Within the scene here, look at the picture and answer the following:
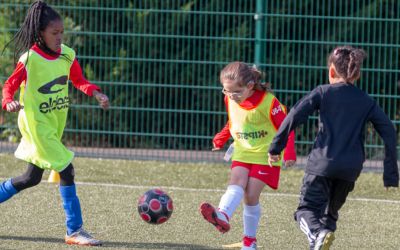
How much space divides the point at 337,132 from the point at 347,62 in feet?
1.46

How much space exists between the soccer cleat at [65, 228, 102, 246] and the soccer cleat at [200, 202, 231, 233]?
98 cm

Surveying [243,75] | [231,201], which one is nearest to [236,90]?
[243,75]

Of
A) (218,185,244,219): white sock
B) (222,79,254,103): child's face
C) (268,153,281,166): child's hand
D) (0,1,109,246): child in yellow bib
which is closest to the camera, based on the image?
(268,153,281,166): child's hand

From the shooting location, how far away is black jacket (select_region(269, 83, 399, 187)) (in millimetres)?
6488

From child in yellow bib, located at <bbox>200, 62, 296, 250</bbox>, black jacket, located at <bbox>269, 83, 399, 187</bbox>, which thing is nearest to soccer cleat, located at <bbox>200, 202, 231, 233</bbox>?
child in yellow bib, located at <bbox>200, 62, 296, 250</bbox>

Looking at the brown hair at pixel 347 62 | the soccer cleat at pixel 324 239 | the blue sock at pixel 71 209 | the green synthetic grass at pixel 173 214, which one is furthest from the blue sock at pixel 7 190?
the brown hair at pixel 347 62

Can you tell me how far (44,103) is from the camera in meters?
7.48

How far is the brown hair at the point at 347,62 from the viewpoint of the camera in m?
6.59

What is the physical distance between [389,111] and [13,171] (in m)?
4.31

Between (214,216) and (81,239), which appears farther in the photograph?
(81,239)

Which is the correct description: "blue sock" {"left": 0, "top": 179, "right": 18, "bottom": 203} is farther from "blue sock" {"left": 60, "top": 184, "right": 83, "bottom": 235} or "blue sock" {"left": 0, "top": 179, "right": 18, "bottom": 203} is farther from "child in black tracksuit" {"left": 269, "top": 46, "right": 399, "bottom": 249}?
"child in black tracksuit" {"left": 269, "top": 46, "right": 399, "bottom": 249}

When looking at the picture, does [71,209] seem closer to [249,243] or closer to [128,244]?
[128,244]

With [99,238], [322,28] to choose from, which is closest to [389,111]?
[322,28]

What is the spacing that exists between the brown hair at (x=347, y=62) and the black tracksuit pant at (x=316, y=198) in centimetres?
66
